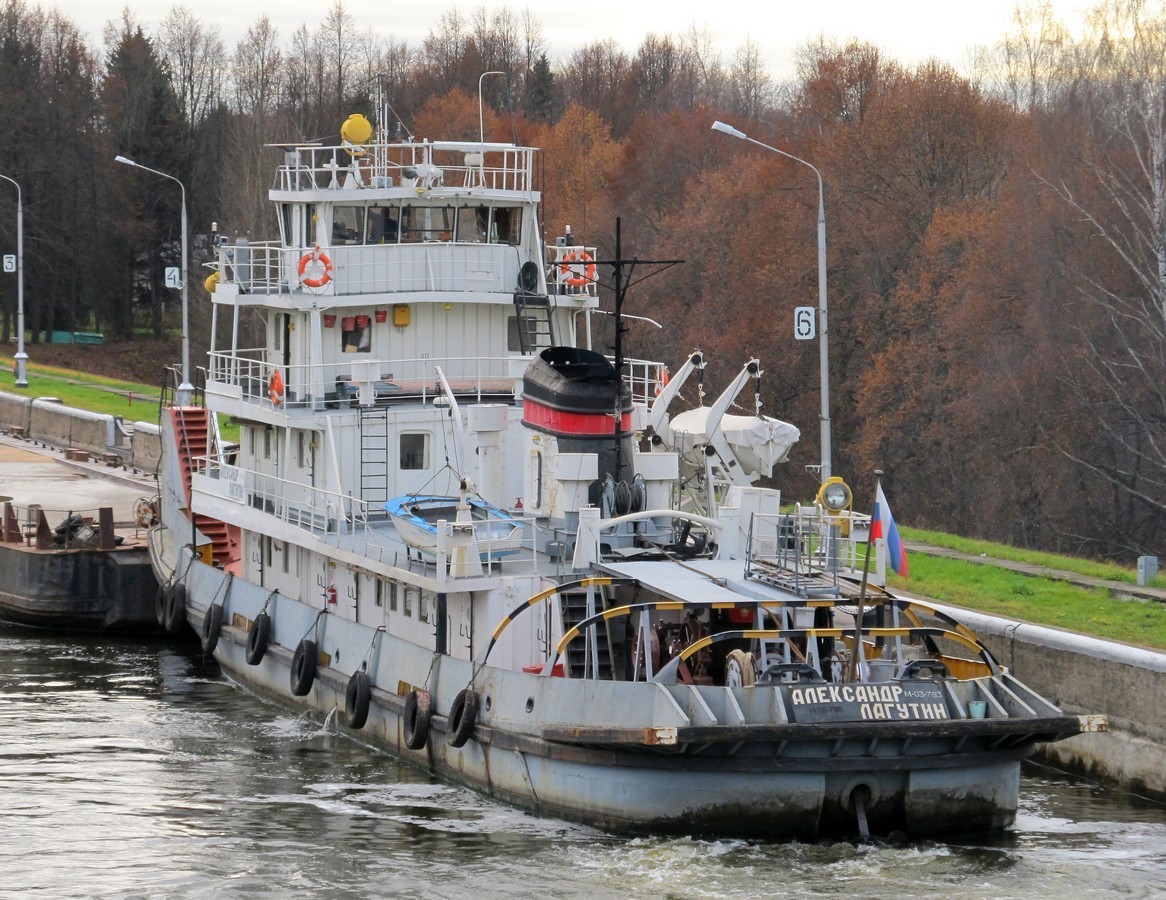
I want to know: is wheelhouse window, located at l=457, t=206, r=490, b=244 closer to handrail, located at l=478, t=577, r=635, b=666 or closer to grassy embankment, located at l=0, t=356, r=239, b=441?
handrail, located at l=478, t=577, r=635, b=666

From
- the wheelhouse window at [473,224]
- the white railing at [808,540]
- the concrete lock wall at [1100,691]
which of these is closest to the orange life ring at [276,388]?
the wheelhouse window at [473,224]

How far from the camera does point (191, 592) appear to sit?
26891 mm

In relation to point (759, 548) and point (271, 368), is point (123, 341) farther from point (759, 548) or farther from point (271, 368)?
point (759, 548)

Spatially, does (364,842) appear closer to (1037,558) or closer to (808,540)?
(808,540)

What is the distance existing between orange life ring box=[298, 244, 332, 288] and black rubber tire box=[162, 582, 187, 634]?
19.7 feet

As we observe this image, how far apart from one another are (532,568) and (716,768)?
4032 mm

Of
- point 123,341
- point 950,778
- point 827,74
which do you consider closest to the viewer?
point 950,778

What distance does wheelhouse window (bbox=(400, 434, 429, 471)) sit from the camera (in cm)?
2275

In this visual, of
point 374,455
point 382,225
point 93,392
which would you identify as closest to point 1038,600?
point 374,455

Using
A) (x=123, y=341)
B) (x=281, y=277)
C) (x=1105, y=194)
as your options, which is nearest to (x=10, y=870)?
(x=281, y=277)

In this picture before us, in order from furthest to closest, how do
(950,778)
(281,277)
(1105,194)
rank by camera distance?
(1105,194), (281,277), (950,778)

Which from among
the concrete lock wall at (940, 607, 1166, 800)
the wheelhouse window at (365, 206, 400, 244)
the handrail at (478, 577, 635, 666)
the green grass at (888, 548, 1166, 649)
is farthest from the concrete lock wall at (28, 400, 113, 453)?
the concrete lock wall at (940, 607, 1166, 800)

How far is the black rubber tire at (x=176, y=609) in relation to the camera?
26906 mm

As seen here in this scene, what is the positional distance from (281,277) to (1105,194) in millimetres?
19380
